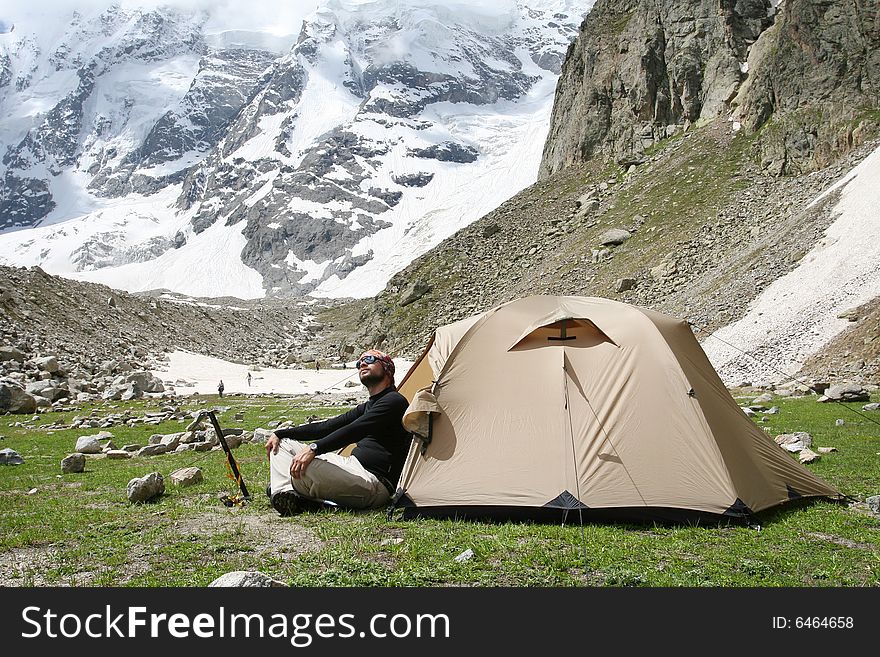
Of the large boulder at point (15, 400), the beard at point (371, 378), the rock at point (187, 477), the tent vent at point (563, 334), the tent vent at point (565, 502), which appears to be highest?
the tent vent at point (563, 334)

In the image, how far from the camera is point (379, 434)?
28.0ft

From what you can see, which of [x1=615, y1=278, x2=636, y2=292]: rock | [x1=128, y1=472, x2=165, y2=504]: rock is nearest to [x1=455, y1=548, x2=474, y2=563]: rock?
[x1=128, y1=472, x2=165, y2=504]: rock

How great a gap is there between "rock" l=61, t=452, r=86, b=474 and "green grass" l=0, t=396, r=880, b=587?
90.7 inches

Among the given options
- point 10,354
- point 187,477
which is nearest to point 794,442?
point 187,477

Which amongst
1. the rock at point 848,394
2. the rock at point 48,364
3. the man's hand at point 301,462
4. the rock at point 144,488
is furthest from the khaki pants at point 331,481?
the rock at point 48,364

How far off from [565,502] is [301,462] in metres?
3.25

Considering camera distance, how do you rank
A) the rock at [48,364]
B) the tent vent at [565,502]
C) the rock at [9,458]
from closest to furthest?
the tent vent at [565,502]
the rock at [9,458]
the rock at [48,364]

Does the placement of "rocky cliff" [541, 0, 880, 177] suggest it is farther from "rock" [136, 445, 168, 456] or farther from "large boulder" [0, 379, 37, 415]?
"large boulder" [0, 379, 37, 415]

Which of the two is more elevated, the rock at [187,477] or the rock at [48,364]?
the rock at [48,364]

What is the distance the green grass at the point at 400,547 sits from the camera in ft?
18.6

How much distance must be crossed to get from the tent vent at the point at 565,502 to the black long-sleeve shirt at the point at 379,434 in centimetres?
218

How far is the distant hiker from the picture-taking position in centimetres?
810

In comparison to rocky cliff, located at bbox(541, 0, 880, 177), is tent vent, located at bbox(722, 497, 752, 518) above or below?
below

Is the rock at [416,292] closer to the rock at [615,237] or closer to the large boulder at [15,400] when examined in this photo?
the rock at [615,237]
